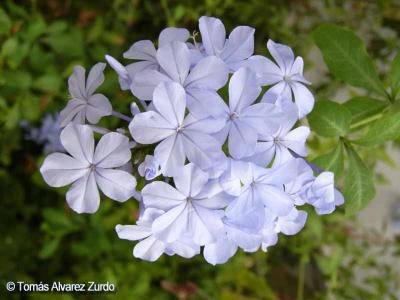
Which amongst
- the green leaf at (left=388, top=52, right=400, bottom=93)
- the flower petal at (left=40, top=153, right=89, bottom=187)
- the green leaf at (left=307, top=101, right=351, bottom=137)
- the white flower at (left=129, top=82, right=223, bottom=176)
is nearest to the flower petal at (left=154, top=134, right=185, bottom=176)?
the white flower at (left=129, top=82, right=223, bottom=176)

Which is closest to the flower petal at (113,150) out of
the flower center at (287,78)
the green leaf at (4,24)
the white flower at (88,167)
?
the white flower at (88,167)

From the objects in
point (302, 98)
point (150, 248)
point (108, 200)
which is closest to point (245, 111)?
point (302, 98)

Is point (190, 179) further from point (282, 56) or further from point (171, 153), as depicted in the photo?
point (282, 56)

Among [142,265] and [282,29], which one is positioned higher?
[282,29]

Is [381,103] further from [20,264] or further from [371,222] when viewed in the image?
[371,222]

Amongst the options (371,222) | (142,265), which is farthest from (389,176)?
(142,265)

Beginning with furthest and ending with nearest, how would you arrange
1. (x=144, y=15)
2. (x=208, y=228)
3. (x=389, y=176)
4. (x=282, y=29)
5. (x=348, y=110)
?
(x=389, y=176)
(x=144, y=15)
(x=282, y=29)
(x=348, y=110)
(x=208, y=228)
